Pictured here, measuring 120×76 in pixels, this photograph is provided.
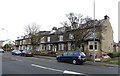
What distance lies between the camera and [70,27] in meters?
22.8

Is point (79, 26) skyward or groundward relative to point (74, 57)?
skyward

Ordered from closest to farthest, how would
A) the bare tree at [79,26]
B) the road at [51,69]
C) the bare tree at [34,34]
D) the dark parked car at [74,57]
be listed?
the road at [51,69] → the dark parked car at [74,57] → the bare tree at [79,26] → the bare tree at [34,34]

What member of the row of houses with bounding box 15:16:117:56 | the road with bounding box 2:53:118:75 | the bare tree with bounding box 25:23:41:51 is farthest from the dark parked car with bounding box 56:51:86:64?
the bare tree with bounding box 25:23:41:51

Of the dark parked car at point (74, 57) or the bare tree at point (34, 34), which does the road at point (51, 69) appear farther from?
the bare tree at point (34, 34)

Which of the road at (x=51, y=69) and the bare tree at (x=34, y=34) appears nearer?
the road at (x=51, y=69)

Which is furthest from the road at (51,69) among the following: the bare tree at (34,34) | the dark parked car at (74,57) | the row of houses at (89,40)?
the bare tree at (34,34)

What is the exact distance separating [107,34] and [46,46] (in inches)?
846

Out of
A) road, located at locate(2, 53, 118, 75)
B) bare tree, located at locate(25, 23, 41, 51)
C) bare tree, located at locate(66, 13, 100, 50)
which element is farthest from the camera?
bare tree, located at locate(25, 23, 41, 51)

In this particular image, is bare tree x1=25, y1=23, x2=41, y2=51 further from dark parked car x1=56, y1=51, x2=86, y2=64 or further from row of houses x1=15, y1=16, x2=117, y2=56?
dark parked car x1=56, y1=51, x2=86, y2=64

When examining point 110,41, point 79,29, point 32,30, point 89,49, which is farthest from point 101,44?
point 32,30

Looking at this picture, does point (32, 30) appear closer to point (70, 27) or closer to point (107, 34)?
point (70, 27)

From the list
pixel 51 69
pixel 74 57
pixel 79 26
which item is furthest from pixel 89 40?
pixel 51 69

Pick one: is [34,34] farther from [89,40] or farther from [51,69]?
[51,69]

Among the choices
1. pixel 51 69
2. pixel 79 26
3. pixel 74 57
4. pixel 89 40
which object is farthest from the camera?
pixel 89 40
